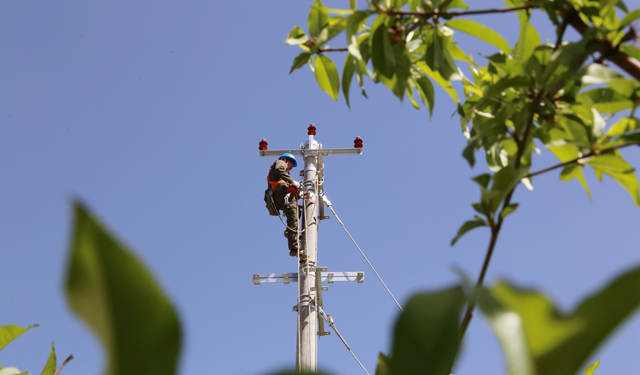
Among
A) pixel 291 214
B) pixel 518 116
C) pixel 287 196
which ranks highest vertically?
pixel 518 116

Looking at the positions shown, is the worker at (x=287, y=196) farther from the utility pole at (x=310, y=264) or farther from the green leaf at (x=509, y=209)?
the green leaf at (x=509, y=209)

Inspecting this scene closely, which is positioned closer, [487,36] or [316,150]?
[487,36]

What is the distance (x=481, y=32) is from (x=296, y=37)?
0.80ft

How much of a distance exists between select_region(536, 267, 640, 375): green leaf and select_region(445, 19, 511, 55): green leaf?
1.78 ft

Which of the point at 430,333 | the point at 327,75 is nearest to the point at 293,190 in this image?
the point at 327,75

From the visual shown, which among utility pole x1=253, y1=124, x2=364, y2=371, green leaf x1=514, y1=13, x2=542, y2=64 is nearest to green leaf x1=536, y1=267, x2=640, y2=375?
green leaf x1=514, y1=13, x2=542, y2=64

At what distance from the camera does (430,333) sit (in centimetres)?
19

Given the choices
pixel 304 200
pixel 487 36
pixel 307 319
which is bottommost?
pixel 307 319

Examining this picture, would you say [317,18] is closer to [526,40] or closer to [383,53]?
[383,53]

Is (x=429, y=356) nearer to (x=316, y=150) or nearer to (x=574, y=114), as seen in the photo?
(x=574, y=114)

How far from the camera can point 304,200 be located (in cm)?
530

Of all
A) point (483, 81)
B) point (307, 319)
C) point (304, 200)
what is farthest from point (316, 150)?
point (483, 81)

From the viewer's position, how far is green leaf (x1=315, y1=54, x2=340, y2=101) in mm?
722

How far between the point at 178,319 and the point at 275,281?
17.2 ft
